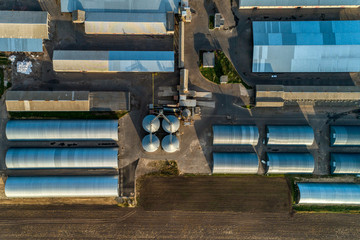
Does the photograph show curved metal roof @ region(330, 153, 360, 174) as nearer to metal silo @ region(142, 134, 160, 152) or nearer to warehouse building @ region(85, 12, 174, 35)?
metal silo @ region(142, 134, 160, 152)

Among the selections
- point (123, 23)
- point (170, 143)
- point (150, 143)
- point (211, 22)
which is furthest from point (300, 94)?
point (123, 23)

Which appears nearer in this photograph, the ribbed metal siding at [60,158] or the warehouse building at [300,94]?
the ribbed metal siding at [60,158]

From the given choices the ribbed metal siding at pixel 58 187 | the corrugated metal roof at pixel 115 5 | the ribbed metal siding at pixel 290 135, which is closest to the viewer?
the ribbed metal siding at pixel 58 187

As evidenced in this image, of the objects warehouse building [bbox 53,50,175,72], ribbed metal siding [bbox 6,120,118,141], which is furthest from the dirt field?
warehouse building [bbox 53,50,175,72]

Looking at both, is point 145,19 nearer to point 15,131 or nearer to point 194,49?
point 194,49

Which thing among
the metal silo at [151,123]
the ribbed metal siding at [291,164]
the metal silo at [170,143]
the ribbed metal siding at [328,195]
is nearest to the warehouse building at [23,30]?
the metal silo at [151,123]

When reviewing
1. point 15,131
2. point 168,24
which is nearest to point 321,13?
point 168,24

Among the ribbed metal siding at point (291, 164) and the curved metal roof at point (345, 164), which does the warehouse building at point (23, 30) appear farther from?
the curved metal roof at point (345, 164)
